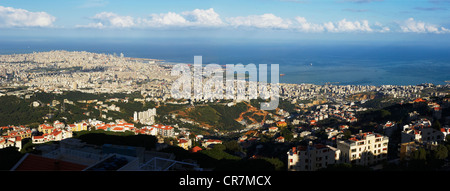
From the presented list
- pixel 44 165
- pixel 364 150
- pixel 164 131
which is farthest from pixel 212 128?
pixel 44 165

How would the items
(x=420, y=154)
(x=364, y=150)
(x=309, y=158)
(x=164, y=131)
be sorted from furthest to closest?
(x=164, y=131), (x=364, y=150), (x=309, y=158), (x=420, y=154)

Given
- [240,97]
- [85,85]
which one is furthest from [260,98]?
[85,85]

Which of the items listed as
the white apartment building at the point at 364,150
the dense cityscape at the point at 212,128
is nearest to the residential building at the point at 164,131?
the dense cityscape at the point at 212,128

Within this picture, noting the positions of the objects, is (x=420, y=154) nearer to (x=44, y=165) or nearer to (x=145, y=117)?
(x=44, y=165)

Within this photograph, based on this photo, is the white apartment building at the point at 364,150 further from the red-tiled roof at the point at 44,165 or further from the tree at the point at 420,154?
the red-tiled roof at the point at 44,165

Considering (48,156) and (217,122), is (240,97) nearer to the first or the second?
(217,122)
